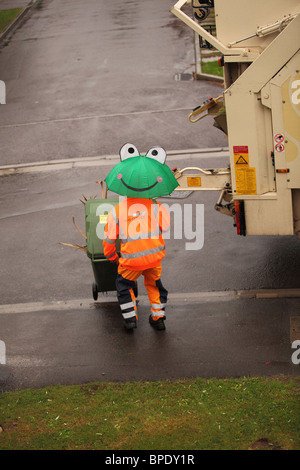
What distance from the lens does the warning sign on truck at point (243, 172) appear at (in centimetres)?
682

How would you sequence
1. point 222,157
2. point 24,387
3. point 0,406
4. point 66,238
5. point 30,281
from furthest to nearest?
point 222,157
point 66,238
point 30,281
point 24,387
point 0,406

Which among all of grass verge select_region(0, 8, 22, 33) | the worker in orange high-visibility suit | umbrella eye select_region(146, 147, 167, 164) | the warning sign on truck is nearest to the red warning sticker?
the warning sign on truck

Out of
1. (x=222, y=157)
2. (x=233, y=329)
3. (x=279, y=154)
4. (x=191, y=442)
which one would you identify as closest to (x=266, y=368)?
(x=233, y=329)

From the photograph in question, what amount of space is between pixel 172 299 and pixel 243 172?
5.59ft

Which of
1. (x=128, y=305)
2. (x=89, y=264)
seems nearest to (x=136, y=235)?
(x=128, y=305)

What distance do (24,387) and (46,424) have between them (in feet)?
2.84

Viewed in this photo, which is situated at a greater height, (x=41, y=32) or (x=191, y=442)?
(x=41, y=32)

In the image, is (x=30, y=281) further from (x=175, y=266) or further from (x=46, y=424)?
(x=46, y=424)

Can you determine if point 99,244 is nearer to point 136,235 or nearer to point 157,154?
point 136,235

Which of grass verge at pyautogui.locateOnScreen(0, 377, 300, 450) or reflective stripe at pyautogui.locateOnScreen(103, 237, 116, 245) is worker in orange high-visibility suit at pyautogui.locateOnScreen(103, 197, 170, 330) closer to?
reflective stripe at pyautogui.locateOnScreen(103, 237, 116, 245)

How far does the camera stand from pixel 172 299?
776 cm

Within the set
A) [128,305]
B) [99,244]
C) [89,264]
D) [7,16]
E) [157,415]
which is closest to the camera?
[157,415]

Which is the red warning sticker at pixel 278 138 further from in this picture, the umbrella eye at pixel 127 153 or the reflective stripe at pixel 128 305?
the reflective stripe at pixel 128 305

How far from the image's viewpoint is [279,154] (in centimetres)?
668
